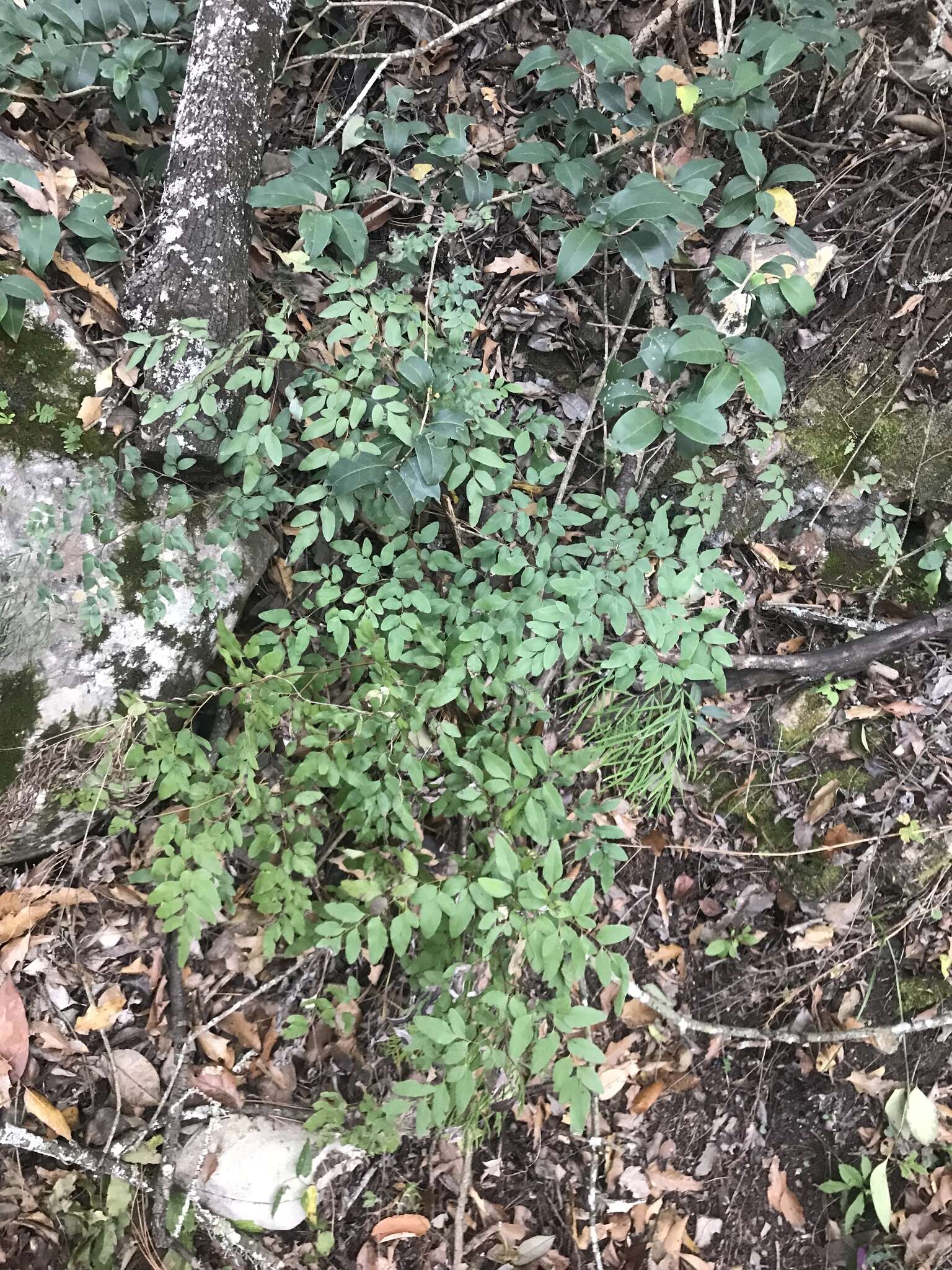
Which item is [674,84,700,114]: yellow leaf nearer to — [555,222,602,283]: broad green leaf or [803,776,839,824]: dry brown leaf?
[555,222,602,283]: broad green leaf

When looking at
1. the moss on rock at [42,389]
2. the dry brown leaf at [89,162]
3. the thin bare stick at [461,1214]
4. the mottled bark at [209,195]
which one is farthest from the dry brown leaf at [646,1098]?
the dry brown leaf at [89,162]

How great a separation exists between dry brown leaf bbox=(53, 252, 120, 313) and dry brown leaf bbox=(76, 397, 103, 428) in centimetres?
39

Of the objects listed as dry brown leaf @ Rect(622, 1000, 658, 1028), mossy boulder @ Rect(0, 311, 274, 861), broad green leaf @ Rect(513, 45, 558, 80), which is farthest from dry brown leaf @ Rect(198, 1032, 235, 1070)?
broad green leaf @ Rect(513, 45, 558, 80)

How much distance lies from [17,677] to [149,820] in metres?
0.68

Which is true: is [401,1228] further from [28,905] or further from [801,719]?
[801,719]

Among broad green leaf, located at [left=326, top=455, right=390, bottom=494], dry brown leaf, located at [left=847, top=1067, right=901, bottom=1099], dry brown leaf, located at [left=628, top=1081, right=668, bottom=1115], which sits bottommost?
dry brown leaf, located at [left=847, top=1067, right=901, bottom=1099]

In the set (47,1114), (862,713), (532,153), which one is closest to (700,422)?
(532,153)

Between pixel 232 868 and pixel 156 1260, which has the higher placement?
pixel 232 868

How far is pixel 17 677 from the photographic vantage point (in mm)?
2326

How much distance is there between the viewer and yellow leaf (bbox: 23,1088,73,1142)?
2.41 metres

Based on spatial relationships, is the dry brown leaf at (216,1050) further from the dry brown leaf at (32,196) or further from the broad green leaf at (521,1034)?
the dry brown leaf at (32,196)

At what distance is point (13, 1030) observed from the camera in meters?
2.46

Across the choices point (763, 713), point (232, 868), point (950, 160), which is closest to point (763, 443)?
point (763, 713)

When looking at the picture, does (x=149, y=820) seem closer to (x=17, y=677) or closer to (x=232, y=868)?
(x=232, y=868)
